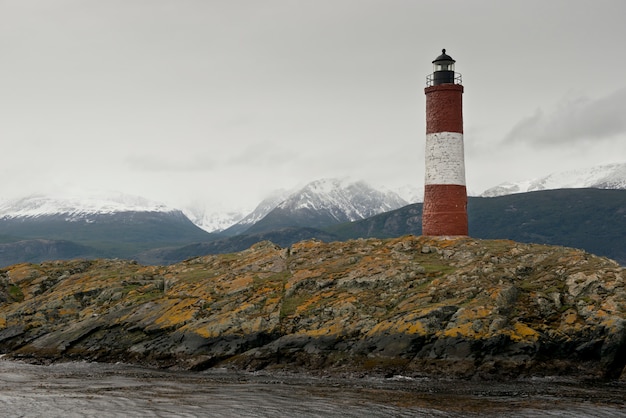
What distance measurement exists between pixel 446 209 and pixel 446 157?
228 inches

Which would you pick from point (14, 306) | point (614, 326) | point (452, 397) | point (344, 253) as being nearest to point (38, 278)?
point (14, 306)

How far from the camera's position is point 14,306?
72.9 m

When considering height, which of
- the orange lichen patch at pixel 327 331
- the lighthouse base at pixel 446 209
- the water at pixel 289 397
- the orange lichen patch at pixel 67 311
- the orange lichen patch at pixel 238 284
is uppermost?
the lighthouse base at pixel 446 209

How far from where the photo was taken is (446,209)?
7112 cm

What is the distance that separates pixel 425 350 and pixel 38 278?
57.1 m

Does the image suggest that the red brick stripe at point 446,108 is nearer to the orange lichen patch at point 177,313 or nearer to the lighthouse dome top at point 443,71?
the lighthouse dome top at point 443,71

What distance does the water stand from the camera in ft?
111

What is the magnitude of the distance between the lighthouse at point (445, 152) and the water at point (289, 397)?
96.6ft

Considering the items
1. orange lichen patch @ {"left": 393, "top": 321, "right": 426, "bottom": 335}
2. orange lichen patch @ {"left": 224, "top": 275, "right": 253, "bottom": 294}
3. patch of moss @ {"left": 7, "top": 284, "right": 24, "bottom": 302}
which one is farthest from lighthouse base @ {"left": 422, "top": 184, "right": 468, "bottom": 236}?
patch of moss @ {"left": 7, "top": 284, "right": 24, "bottom": 302}

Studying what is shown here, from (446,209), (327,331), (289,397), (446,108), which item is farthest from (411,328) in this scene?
(446,108)

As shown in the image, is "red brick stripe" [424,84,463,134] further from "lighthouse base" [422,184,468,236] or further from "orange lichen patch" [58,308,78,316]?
"orange lichen patch" [58,308,78,316]

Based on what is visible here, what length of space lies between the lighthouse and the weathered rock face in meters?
3.11

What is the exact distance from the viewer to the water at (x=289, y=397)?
33.7 meters

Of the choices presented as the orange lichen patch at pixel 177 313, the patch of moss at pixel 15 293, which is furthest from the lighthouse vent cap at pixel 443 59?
the patch of moss at pixel 15 293
